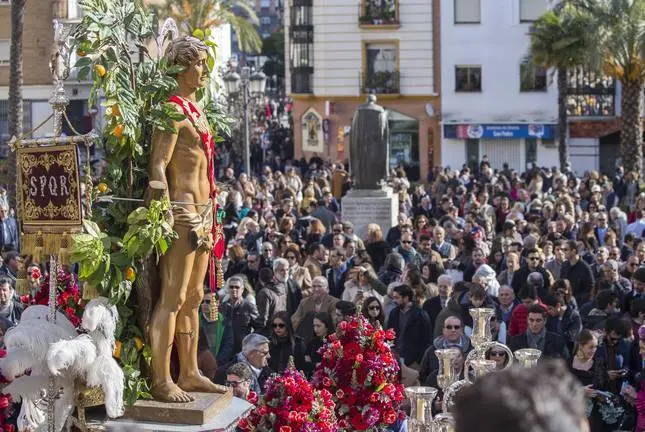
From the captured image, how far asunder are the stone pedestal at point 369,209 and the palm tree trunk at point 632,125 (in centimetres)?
1614

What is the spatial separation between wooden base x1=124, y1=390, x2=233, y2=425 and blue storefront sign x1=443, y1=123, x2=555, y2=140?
38.6 metres

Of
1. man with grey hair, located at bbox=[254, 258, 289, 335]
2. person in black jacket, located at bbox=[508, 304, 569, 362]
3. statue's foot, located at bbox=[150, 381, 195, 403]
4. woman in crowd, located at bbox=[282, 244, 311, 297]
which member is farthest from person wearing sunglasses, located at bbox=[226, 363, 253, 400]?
woman in crowd, located at bbox=[282, 244, 311, 297]

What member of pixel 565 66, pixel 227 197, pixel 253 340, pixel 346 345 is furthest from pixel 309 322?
pixel 565 66

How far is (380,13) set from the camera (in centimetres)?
4659

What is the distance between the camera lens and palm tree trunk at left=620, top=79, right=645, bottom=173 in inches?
1476

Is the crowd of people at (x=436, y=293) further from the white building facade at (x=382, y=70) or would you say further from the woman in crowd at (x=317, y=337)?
the white building facade at (x=382, y=70)

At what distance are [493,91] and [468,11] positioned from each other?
2.83 metres

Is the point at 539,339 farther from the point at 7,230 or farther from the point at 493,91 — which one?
the point at 493,91

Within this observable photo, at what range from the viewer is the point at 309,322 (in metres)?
13.0

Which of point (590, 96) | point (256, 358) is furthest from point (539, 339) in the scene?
point (590, 96)

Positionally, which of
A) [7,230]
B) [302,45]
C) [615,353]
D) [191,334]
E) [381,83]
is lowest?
[615,353]

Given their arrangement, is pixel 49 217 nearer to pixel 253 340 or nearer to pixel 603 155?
pixel 253 340

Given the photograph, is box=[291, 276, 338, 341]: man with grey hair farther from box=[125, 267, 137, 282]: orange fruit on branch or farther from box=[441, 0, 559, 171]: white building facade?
box=[441, 0, 559, 171]: white building facade

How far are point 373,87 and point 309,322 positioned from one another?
112ft
